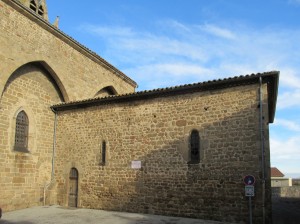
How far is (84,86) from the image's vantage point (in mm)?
16828

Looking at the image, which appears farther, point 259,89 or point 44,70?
point 44,70

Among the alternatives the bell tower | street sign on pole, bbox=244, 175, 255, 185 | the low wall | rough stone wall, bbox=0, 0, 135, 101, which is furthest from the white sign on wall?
the low wall

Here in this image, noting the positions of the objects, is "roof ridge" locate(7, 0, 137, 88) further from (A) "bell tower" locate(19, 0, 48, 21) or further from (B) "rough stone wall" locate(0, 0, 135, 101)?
(A) "bell tower" locate(19, 0, 48, 21)

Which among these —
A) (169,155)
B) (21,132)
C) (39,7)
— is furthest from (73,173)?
(39,7)

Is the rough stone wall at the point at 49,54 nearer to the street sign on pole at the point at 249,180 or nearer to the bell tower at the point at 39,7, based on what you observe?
the bell tower at the point at 39,7

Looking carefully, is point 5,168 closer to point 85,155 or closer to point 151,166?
point 85,155

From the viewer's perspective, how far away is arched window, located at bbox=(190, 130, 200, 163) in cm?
1079

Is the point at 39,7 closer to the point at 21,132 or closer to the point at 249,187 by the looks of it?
the point at 21,132

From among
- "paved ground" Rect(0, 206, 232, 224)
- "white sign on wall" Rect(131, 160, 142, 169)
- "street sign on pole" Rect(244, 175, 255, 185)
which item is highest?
"white sign on wall" Rect(131, 160, 142, 169)

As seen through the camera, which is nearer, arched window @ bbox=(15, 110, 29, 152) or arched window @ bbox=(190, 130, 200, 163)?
arched window @ bbox=(190, 130, 200, 163)

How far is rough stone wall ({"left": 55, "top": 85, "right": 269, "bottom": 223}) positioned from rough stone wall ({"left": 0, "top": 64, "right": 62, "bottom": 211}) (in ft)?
2.78

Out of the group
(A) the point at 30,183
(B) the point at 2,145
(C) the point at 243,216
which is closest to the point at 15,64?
(B) the point at 2,145

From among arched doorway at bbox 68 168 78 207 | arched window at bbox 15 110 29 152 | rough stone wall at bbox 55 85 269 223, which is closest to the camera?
rough stone wall at bbox 55 85 269 223

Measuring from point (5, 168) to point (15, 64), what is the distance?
393cm
